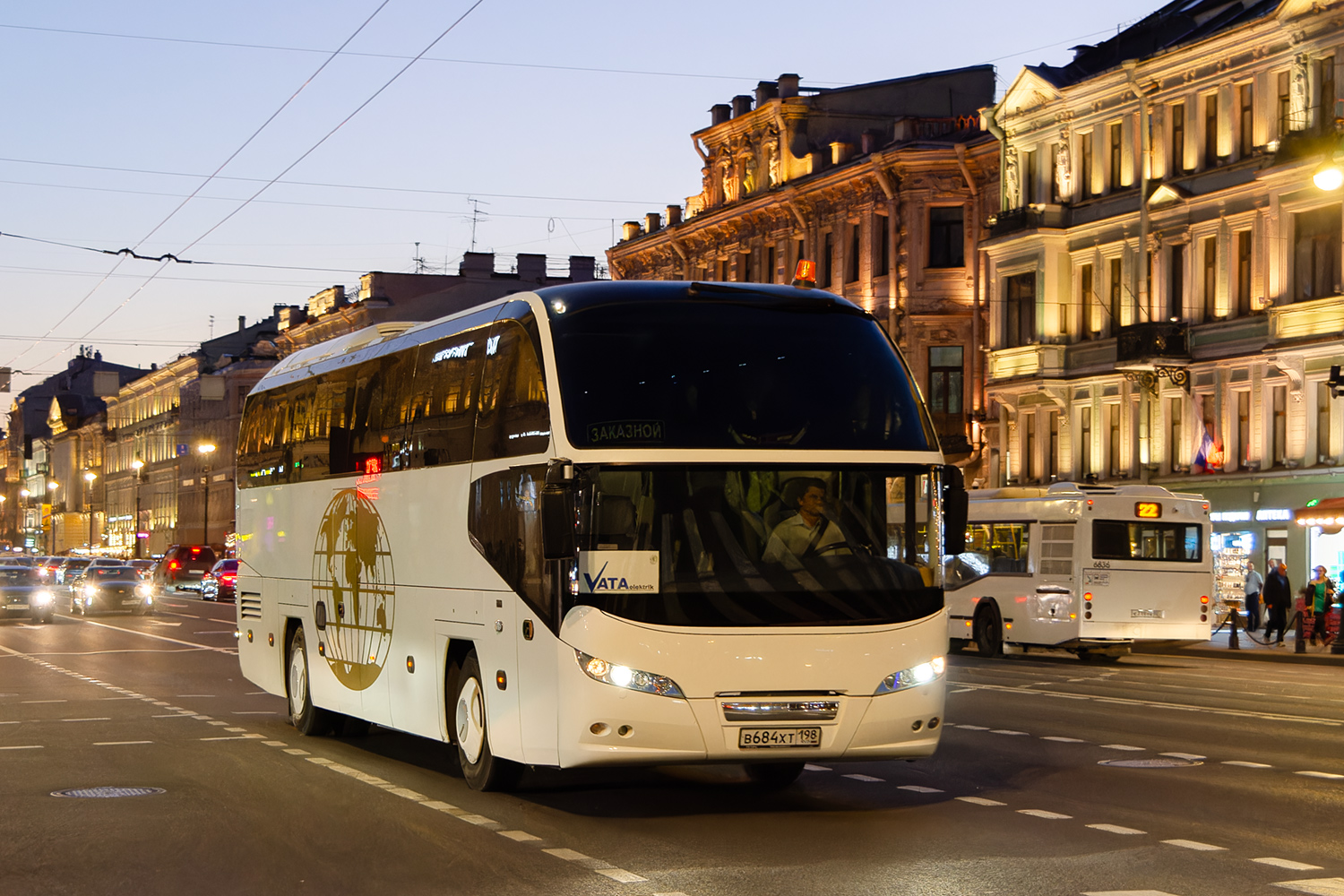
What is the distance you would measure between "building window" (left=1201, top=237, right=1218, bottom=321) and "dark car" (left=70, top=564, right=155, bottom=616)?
30212 mm

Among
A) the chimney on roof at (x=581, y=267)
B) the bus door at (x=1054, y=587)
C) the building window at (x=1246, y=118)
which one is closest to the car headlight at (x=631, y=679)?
the bus door at (x=1054, y=587)

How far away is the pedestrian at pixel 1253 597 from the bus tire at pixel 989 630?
9.46 m

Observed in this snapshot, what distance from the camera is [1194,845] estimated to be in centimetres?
1070

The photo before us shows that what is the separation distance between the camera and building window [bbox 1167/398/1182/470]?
46156 mm

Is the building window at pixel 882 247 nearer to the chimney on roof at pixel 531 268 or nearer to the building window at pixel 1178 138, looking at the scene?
the building window at pixel 1178 138

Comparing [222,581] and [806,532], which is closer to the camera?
[806,532]

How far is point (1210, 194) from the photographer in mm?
44625

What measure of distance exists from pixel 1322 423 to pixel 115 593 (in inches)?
1311

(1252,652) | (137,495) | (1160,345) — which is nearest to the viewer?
(1252,652)

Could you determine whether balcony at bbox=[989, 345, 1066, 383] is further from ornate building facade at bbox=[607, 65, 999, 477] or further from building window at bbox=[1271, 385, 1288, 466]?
building window at bbox=[1271, 385, 1288, 466]

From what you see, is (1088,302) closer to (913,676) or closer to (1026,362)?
(1026,362)

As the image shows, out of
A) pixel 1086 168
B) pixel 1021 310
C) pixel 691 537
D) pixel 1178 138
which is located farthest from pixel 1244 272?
pixel 691 537

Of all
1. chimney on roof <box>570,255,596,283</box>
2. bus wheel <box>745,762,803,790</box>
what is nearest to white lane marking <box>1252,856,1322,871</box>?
bus wheel <box>745,762,803,790</box>

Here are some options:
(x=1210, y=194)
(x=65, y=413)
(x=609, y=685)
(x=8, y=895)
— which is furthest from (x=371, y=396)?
(x=65, y=413)
